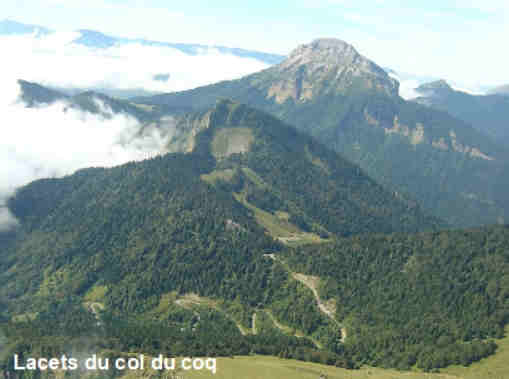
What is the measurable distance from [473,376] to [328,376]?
5039 cm

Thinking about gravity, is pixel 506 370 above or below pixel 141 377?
above

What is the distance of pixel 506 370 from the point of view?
19788 cm

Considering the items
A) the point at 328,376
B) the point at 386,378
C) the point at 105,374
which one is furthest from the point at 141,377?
the point at 386,378

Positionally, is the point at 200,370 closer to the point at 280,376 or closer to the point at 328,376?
the point at 280,376

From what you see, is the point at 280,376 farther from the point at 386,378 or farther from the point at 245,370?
the point at 386,378

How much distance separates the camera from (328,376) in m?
197

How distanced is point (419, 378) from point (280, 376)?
157 feet

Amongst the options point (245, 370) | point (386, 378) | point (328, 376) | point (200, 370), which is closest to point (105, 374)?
point (200, 370)

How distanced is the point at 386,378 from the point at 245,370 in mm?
49013

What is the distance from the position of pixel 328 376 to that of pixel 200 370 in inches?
1748

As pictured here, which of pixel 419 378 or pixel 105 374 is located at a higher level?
pixel 419 378

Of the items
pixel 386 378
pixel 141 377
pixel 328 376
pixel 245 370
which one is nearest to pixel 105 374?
pixel 141 377

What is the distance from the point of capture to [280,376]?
637ft

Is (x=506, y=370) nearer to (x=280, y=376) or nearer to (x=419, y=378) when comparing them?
(x=419, y=378)
